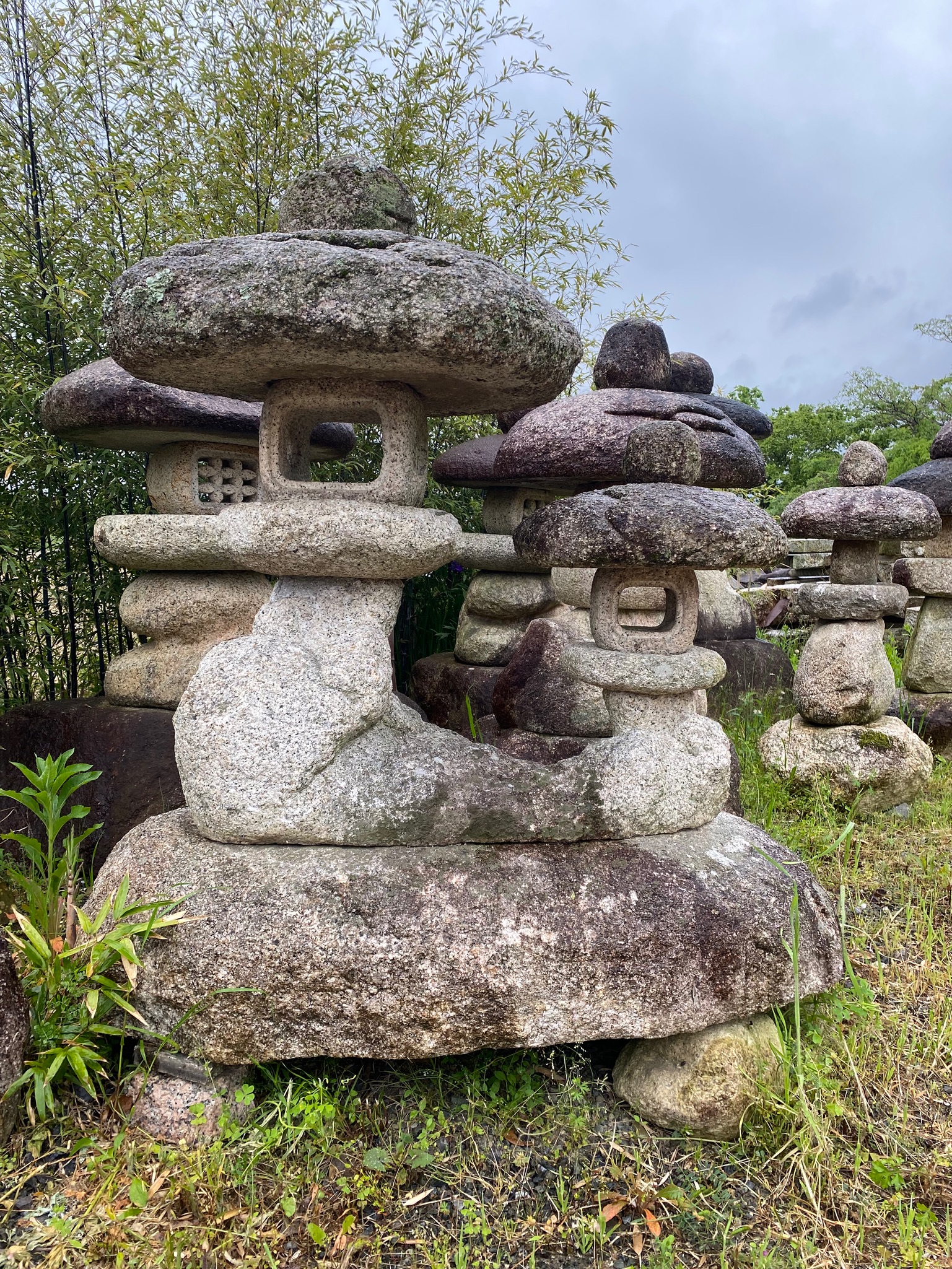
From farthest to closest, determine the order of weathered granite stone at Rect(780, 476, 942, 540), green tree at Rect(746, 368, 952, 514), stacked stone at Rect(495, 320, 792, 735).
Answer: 1. green tree at Rect(746, 368, 952, 514)
2. weathered granite stone at Rect(780, 476, 942, 540)
3. stacked stone at Rect(495, 320, 792, 735)

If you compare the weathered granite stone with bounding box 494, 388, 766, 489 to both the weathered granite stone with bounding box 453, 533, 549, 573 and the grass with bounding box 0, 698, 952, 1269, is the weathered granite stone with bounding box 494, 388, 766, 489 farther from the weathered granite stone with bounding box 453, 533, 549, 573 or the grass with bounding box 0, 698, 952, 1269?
the grass with bounding box 0, 698, 952, 1269

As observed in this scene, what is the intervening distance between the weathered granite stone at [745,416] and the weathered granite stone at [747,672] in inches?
53.9

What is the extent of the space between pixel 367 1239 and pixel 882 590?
3.72 metres

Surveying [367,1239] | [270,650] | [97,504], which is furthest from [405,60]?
[367,1239]

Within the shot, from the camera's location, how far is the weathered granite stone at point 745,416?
527 centimetres

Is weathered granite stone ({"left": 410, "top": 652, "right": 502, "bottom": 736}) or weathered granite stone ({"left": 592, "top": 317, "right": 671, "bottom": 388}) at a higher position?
weathered granite stone ({"left": 592, "top": 317, "right": 671, "bottom": 388})

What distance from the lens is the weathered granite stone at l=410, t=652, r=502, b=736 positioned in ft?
14.9

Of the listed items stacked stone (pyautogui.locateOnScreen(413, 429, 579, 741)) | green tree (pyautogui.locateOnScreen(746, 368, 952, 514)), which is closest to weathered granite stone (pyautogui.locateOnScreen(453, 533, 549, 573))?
stacked stone (pyautogui.locateOnScreen(413, 429, 579, 741))

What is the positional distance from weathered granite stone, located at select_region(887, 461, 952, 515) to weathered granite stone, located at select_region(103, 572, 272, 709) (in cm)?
384

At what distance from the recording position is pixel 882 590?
4.32 meters

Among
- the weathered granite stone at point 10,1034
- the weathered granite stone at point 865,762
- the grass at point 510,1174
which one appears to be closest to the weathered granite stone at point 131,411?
the weathered granite stone at point 10,1034

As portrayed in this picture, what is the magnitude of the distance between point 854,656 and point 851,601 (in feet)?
0.93

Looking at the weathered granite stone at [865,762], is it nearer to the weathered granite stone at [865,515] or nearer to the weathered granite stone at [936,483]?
the weathered granite stone at [865,515]

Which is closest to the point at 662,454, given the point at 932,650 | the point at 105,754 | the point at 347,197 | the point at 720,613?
the point at 347,197
